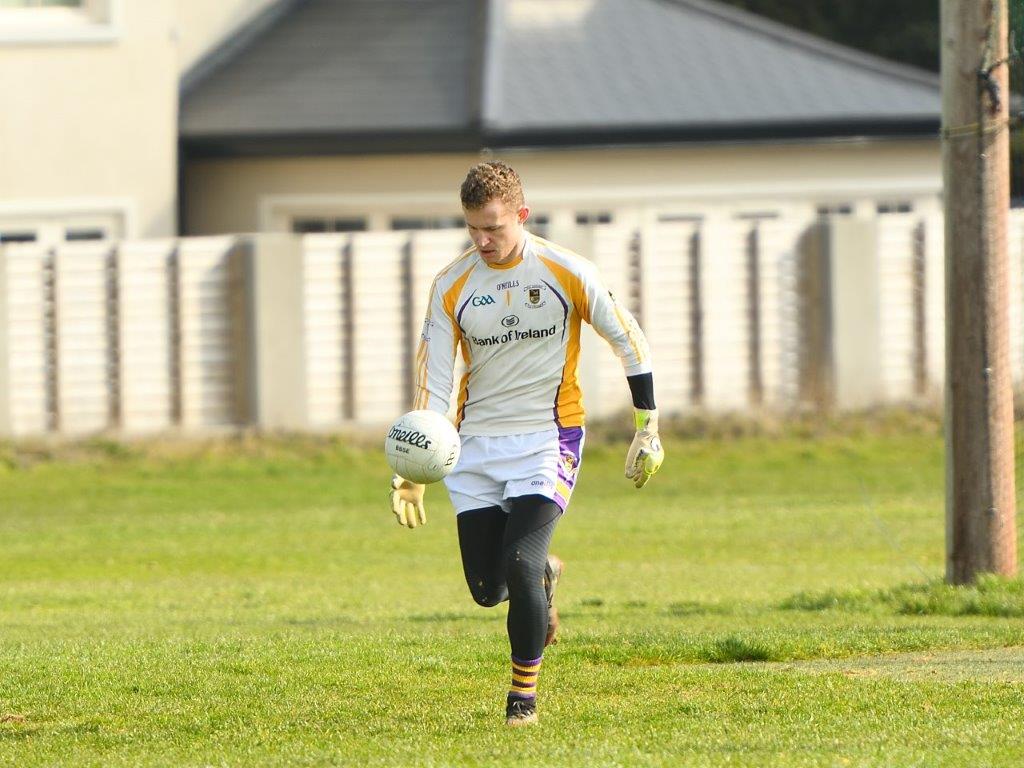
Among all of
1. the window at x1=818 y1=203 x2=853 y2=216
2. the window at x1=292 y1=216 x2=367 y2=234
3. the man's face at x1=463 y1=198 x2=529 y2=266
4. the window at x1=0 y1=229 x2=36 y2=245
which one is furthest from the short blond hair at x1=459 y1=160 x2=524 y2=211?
the window at x1=818 y1=203 x2=853 y2=216

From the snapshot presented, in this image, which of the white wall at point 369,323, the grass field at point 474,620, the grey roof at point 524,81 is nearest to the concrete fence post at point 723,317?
the white wall at point 369,323

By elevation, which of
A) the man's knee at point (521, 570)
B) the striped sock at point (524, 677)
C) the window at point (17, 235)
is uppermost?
the window at point (17, 235)

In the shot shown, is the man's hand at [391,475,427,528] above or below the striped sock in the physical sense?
above

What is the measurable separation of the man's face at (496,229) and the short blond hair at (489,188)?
0.06 feet

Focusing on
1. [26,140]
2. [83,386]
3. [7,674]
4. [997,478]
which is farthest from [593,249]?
[7,674]

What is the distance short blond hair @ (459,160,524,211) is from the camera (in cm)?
748

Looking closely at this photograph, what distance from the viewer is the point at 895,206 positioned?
2692 centimetres

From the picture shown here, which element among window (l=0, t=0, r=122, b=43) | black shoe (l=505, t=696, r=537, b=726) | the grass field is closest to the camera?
the grass field

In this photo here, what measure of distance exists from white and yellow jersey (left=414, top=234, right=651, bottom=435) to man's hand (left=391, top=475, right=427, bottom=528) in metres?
0.33

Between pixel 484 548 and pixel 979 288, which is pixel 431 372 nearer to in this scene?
pixel 484 548

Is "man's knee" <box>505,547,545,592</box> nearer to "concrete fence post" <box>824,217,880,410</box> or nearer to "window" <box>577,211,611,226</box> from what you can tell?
"concrete fence post" <box>824,217,880,410</box>

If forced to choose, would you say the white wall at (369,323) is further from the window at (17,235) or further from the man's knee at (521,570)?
the man's knee at (521,570)

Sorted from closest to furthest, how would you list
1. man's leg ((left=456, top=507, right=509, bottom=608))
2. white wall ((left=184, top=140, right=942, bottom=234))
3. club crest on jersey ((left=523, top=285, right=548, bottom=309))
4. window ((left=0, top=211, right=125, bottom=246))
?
club crest on jersey ((left=523, top=285, right=548, bottom=309))
man's leg ((left=456, top=507, right=509, bottom=608))
window ((left=0, top=211, right=125, bottom=246))
white wall ((left=184, top=140, right=942, bottom=234))

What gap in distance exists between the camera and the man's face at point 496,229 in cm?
752
